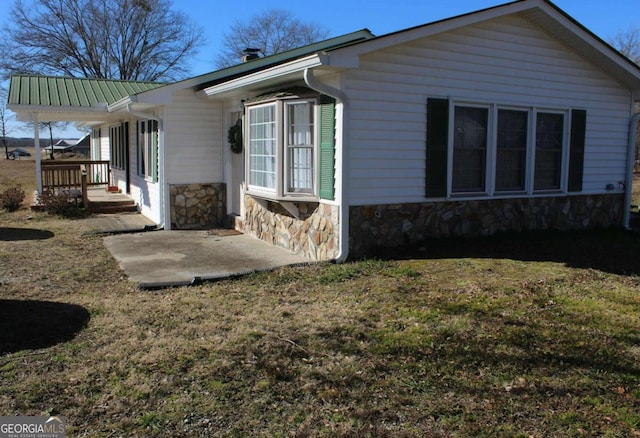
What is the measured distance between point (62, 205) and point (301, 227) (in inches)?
289

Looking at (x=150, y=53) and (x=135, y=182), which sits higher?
(x=150, y=53)

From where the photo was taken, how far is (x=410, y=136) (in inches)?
313

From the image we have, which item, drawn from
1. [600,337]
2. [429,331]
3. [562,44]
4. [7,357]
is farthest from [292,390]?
[562,44]

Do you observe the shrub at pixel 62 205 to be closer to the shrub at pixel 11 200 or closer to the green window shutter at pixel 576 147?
the shrub at pixel 11 200

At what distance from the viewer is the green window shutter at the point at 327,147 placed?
7461 millimetres

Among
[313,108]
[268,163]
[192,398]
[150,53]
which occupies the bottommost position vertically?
[192,398]

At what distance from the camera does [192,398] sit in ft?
12.1

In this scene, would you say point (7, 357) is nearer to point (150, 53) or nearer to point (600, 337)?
point (600, 337)

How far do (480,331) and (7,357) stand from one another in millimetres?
3789

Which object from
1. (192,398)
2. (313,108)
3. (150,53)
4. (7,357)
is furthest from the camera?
(150,53)

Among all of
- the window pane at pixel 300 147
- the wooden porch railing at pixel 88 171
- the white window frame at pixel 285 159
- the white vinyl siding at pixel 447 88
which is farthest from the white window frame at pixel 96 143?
the white vinyl siding at pixel 447 88

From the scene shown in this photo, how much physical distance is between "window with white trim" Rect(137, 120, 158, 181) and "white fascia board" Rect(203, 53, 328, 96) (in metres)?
2.62

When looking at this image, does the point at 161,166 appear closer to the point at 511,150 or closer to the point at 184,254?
the point at 184,254

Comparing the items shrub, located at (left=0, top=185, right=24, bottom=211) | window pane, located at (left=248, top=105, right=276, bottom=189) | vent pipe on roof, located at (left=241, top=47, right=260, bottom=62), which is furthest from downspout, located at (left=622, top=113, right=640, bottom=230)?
shrub, located at (left=0, top=185, right=24, bottom=211)
